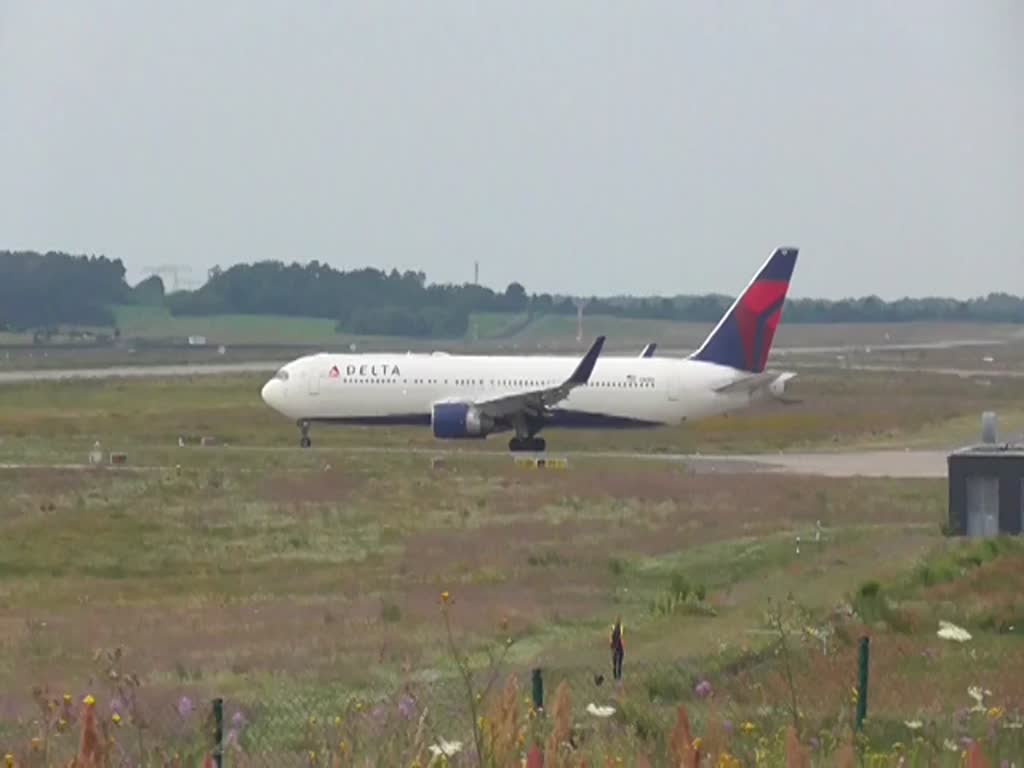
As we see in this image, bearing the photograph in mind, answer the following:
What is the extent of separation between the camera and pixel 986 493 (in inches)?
1219

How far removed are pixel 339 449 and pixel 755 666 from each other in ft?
118

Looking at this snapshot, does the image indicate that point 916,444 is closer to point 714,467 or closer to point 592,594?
point 714,467

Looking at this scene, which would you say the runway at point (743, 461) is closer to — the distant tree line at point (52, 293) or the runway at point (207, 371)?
the runway at point (207, 371)

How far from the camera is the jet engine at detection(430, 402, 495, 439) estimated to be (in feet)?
169

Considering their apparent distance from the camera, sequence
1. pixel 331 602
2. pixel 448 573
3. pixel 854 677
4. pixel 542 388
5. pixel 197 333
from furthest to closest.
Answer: pixel 197 333, pixel 542 388, pixel 448 573, pixel 331 602, pixel 854 677

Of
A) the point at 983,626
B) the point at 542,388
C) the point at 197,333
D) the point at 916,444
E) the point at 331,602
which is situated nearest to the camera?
the point at 983,626

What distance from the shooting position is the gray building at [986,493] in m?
30.3


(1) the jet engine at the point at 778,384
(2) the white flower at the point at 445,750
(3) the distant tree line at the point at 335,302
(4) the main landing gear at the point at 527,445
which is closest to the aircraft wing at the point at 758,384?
(1) the jet engine at the point at 778,384

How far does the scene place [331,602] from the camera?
26.3 m

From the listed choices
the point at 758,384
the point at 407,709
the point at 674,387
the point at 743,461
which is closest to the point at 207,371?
the point at 674,387

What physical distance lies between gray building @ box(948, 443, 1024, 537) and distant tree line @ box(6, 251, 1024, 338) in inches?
4771

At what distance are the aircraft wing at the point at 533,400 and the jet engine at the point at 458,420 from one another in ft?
1.10

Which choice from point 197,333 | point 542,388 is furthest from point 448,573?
point 197,333

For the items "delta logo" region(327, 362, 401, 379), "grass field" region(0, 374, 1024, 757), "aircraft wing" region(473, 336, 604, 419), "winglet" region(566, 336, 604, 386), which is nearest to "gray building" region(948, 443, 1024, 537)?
"grass field" region(0, 374, 1024, 757)
